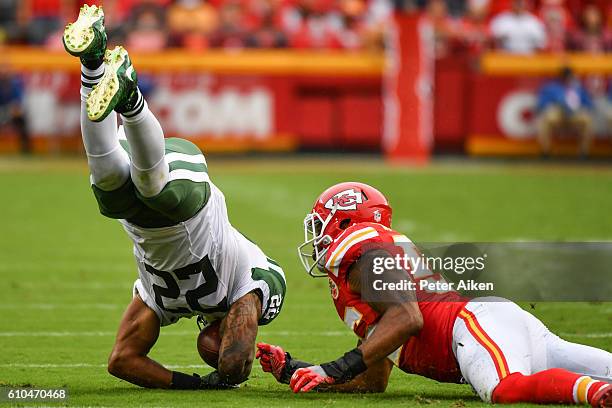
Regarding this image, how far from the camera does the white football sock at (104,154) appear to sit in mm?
5234

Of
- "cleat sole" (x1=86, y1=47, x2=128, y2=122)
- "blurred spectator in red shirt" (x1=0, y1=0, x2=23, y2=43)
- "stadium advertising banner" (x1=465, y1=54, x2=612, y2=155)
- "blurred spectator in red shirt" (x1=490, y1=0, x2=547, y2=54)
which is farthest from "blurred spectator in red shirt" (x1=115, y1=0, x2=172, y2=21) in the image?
"cleat sole" (x1=86, y1=47, x2=128, y2=122)

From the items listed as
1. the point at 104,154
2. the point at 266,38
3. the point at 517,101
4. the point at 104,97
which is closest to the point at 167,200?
the point at 104,154

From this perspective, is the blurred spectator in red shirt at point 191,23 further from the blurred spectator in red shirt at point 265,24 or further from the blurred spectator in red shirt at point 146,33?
the blurred spectator in red shirt at point 265,24

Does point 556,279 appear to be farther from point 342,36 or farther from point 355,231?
point 342,36

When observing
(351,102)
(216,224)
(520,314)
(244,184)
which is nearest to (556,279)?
(520,314)

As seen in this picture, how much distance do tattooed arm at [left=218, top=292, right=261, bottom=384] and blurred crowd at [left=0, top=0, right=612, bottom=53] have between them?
518 inches

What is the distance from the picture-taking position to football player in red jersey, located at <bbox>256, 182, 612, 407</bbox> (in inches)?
188

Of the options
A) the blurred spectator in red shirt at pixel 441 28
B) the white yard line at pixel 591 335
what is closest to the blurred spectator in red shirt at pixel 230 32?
the blurred spectator in red shirt at pixel 441 28

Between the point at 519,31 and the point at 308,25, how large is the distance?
10.8 feet

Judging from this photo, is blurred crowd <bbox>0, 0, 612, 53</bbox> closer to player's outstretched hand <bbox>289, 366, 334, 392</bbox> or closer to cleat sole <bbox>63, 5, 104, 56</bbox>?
cleat sole <bbox>63, 5, 104, 56</bbox>

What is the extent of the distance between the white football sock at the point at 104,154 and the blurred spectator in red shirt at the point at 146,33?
44.4 ft

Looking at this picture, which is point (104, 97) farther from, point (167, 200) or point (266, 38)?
point (266, 38)

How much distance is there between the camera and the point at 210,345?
18.3 ft

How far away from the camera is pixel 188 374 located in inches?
222
